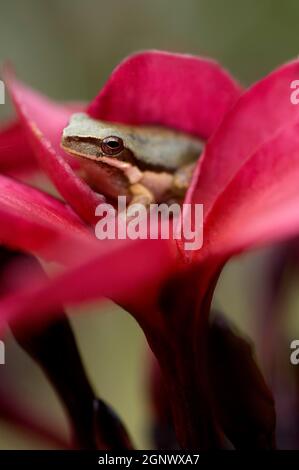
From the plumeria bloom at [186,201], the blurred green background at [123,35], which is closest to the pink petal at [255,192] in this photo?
the plumeria bloom at [186,201]

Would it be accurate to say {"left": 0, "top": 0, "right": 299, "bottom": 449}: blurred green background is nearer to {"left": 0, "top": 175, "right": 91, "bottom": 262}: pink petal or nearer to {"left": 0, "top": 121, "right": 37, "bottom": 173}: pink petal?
{"left": 0, "top": 121, "right": 37, "bottom": 173}: pink petal

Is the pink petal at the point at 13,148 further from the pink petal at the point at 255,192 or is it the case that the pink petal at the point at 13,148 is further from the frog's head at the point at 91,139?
the pink petal at the point at 255,192

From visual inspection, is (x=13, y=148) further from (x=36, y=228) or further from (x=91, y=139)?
(x=36, y=228)

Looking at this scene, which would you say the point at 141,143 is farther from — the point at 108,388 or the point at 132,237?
the point at 108,388

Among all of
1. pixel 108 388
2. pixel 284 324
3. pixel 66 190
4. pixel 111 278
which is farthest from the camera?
pixel 108 388

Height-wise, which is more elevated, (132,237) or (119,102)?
(119,102)

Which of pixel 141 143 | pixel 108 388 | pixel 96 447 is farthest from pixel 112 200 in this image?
pixel 108 388

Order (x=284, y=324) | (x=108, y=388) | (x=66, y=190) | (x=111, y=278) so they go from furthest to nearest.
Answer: (x=108, y=388) → (x=284, y=324) → (x=66, y=190) → (x=111, y=278)
